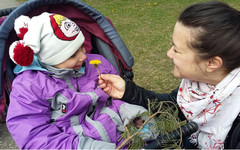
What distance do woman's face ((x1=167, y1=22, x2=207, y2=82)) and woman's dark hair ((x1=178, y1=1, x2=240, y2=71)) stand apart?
0.03 metres

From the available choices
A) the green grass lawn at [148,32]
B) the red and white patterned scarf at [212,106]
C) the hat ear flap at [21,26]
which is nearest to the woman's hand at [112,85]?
the red and white patterned scarf at [212,106]

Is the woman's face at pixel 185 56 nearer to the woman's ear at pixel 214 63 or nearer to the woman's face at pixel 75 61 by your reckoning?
the woman's ear at pixel 214 63

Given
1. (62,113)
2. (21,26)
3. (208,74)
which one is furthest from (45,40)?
(208,74)

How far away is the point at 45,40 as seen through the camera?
1.49 metres

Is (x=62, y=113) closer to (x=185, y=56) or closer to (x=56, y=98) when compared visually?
(x=56, y=98)

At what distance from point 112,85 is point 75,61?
302 millimetres

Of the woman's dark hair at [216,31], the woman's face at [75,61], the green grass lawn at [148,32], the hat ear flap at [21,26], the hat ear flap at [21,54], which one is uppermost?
the woman's dark hair at [216,31]

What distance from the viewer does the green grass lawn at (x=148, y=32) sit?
3.09 m

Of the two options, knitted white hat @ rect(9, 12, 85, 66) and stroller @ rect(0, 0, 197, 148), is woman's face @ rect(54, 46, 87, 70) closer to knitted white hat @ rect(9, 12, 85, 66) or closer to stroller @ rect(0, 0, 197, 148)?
knitted white hat @ rect(9, 12, 85, 66)

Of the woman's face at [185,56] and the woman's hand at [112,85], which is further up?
the woman's face at [185,56]

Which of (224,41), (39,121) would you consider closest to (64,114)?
(39,121)

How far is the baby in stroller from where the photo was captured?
1.33 meters

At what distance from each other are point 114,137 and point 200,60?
712 mm

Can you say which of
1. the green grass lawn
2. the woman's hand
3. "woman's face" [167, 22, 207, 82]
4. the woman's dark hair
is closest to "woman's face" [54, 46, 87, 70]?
the woman's hand
